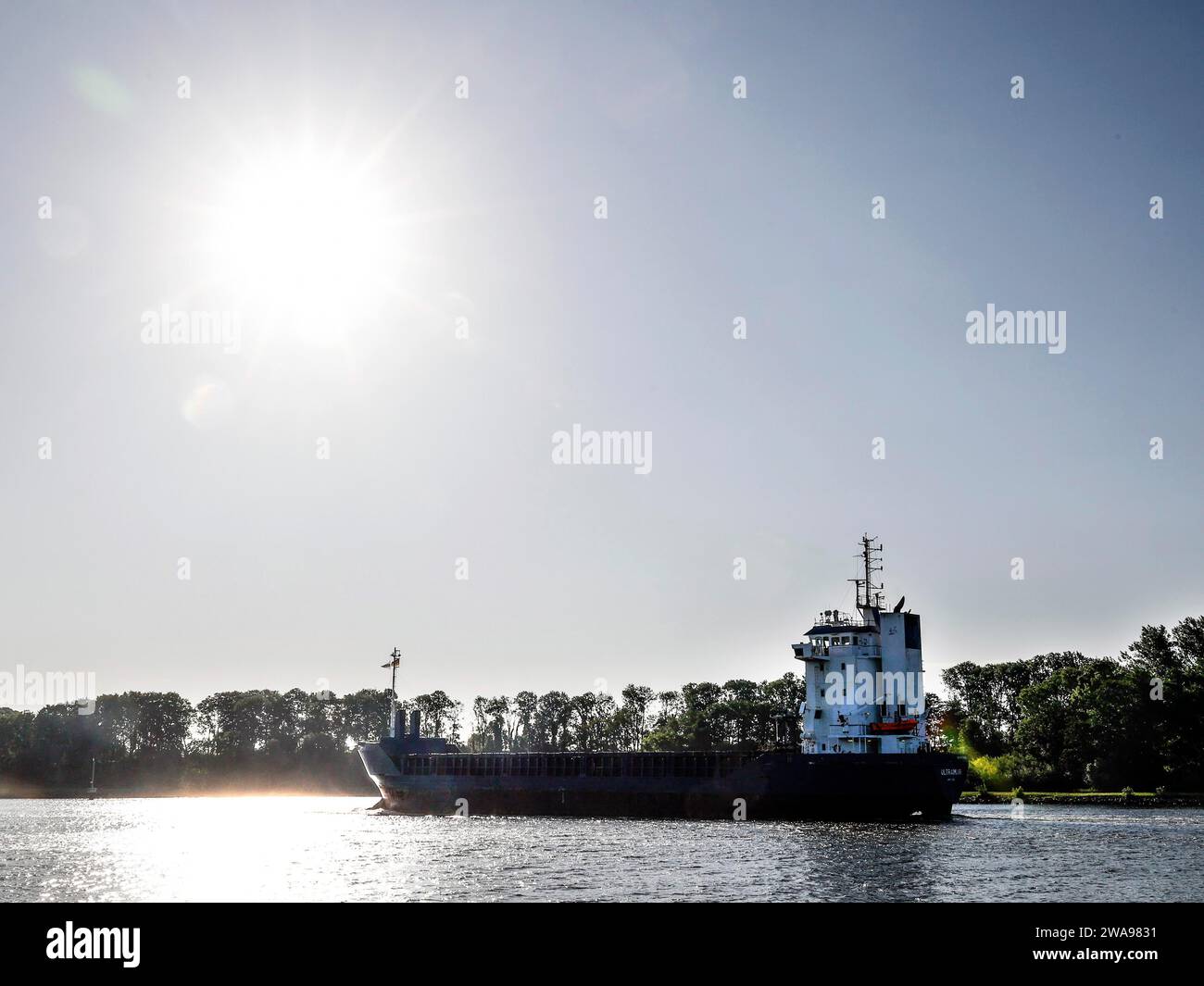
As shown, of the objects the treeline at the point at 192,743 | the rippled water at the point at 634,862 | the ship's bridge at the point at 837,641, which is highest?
the ship's bridge at the point at 837,641

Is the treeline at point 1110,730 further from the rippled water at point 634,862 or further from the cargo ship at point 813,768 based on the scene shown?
the cargo ship at point 813,768

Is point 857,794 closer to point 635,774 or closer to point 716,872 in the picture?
point 635,774

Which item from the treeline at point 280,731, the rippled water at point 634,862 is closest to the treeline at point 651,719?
the treeline at point 280,731

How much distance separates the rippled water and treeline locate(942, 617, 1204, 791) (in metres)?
25.7

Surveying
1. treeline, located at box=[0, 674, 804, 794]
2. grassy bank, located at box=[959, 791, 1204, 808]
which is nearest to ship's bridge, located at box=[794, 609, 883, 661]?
grassy bank, located at box=[959, 791, 1204, 808]

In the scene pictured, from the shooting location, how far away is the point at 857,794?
5103 centimetres

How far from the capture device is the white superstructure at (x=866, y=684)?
55.0 meters

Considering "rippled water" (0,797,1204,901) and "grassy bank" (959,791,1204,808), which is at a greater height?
"rippled water" (0,797,1204,901)

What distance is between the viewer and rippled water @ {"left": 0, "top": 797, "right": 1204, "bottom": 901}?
92.7 feet

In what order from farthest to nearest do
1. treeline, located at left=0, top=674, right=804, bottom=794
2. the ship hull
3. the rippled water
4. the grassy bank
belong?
treeline, located at left=0, top=674, right=804, bottom=794
the grassy bank
the ship hull
the rippled water

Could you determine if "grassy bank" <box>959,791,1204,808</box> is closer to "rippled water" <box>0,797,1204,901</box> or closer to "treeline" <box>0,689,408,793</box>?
"rippled water" <box>0,797,1204,901</box>

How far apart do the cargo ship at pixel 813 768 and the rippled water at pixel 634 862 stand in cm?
227
